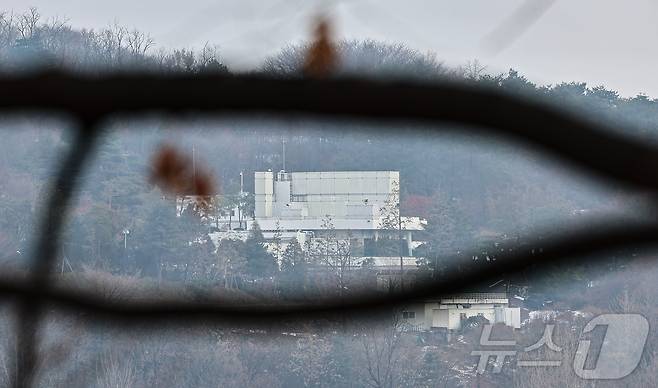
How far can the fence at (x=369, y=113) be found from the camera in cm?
32

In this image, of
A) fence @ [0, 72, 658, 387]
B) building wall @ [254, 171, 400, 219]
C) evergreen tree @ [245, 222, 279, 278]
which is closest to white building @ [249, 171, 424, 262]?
building wall @ [254, 171, 400, 219]

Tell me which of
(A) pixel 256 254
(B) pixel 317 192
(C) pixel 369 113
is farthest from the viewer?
(A) pixel 256 254

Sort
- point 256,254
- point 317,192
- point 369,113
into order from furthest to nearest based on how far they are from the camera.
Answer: point 256,254
point 317,192
point 369,113

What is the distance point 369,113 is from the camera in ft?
1.07

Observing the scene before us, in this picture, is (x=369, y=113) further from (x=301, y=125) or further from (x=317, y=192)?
(x=317, y=192)

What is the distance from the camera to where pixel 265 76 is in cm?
33

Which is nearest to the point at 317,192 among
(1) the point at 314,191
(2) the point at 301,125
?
(1) the point at 314,191

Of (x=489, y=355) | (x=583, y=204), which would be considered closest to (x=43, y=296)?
(x=583, y=204)

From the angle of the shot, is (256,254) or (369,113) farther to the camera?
(256,254)

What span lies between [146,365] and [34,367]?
13104 mm

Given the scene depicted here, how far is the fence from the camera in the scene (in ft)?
1.04

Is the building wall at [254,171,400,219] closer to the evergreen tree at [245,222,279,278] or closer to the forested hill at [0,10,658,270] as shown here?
the forested hill at [0,10,658,270]

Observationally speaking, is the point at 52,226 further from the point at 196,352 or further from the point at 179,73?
the point at 196,352

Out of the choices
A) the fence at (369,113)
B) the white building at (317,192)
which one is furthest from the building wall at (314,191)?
the fence at (369,113)
